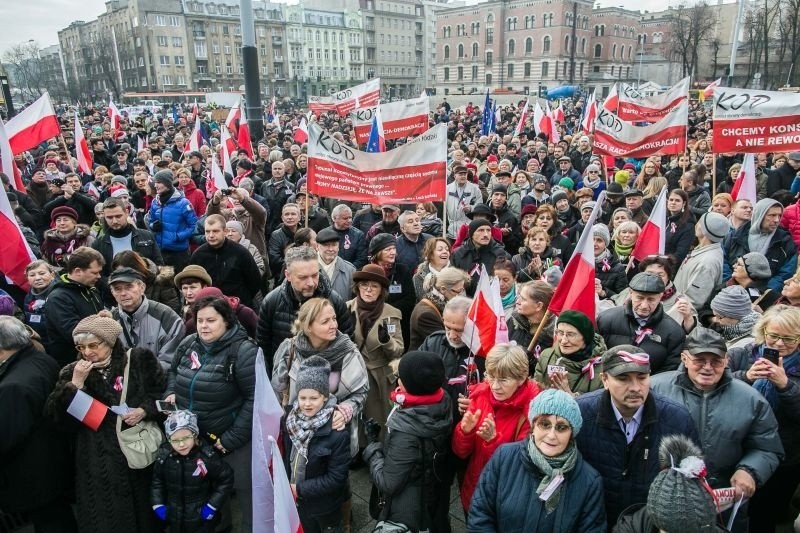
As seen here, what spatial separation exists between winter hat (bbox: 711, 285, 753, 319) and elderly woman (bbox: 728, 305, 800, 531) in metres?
0.53

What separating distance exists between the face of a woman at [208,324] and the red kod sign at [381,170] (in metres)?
3.04

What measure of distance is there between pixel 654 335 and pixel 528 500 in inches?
67.6

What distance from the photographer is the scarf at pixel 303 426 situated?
315 cm

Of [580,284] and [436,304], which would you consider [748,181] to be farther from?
[436,304]

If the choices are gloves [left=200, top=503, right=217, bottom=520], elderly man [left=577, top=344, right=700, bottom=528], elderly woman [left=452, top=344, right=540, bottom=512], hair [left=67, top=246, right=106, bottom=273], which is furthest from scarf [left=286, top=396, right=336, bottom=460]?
hair [left=67, top=246, right=106, bottom=273]

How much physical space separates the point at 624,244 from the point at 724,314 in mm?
1837

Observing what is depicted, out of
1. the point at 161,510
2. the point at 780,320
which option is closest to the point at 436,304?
the point at 780,320

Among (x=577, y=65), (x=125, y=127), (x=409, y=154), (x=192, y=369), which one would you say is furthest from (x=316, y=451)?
(x=577, y=65)

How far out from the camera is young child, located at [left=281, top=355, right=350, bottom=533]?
3.16m

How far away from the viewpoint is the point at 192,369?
11.3ft

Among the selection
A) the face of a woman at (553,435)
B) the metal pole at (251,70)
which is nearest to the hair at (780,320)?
the face of a woman at (553,435)

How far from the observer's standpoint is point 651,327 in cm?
365

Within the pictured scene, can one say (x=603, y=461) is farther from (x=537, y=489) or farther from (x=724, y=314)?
(x=724, y=314)

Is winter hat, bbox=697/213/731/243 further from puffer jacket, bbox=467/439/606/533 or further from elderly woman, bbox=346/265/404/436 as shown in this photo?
puffer jacket, bbox=467/439/606/533
